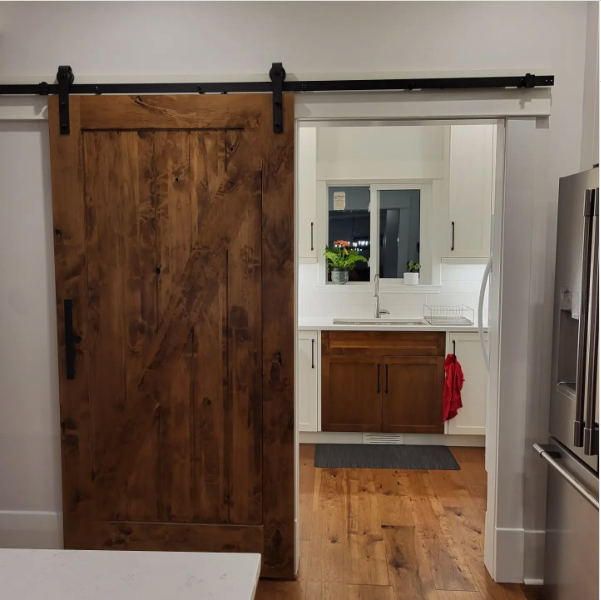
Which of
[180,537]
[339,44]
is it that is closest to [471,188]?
[339,44]

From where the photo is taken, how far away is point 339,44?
248cm

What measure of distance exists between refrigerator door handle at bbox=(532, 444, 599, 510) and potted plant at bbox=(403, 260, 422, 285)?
246cm

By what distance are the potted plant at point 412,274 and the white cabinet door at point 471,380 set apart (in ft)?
2.49

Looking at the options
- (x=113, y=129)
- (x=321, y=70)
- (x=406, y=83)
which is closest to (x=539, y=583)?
(x=406, y=83)

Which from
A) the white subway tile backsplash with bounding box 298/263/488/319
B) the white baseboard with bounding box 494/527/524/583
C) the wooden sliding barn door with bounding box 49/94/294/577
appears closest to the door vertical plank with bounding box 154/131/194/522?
the wooden sliding barn door with bounding box 49/94/294/577

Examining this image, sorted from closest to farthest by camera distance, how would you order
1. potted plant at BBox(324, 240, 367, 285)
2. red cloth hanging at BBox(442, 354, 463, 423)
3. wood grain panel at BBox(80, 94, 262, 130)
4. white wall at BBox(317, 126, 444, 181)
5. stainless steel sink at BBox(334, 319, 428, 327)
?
wood grain panel at BBox(80, 94, 262, 130) → red cloth hanging at BBox(442, 354, 463, 423) → stainless steel sink at BBox(334, 319, 428, 327) → white wall at BBox(317, 126, 444, 181) → potted plant at BBox(324, 240, 367, 285)

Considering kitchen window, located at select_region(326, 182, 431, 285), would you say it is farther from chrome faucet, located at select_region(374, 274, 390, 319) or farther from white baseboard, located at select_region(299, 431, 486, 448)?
white baseboard, located at select_region(299, 431, 486, 448)

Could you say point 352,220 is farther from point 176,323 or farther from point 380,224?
point 176,323

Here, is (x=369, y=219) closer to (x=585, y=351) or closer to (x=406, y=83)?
(x=406, y=83)

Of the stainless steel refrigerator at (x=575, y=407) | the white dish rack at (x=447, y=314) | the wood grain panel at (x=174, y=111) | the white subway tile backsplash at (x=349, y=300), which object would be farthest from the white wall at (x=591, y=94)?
the white subway tile backsplash at (x=349, y=300)

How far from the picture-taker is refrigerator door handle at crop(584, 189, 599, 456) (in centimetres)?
189

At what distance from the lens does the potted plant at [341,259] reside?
4.79m

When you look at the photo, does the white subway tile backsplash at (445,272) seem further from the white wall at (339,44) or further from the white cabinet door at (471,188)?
the white wall at (339,44)

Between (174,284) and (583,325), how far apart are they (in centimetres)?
167
